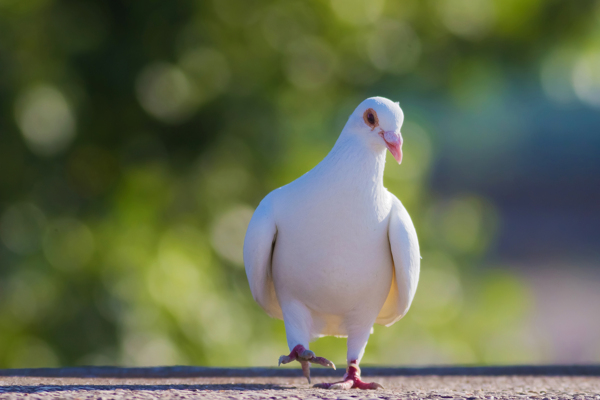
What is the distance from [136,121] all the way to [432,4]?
3574 millimetres

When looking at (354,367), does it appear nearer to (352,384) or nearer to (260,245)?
(352,384)

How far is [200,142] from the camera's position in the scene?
23.1 ft

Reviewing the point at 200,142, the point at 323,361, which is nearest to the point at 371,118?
the point at 323,361

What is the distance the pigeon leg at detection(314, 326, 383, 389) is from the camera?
2729 millimetres

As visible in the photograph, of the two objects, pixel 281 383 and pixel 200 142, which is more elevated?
pixel 200 142

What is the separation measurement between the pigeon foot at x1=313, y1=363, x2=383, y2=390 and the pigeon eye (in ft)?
3.45

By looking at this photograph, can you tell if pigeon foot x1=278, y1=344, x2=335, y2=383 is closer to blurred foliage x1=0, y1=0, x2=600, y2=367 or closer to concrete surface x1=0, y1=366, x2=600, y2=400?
concrete surface x1=0, y1=366, x2=600, y2=400

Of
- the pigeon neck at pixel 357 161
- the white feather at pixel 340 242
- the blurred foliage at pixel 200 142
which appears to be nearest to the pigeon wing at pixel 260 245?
the white feather at pixel 340 242

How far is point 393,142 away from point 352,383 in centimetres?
103

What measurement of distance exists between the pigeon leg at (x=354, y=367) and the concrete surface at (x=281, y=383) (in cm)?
7

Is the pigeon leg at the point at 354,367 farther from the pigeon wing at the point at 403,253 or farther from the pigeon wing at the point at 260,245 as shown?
the pigeon wing at the point at 260,245

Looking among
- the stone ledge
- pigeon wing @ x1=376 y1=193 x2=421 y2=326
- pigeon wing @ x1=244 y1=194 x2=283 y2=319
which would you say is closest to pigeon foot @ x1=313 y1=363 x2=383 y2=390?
pigeon wing @ x1=376 y1=193 x2=421 y2=326

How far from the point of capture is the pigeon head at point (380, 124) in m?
2.69

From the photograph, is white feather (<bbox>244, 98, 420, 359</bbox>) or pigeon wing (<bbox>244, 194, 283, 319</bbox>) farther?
pigeon wing (<bbox>244, 194, 283, 319</bbox>)
